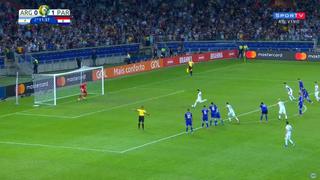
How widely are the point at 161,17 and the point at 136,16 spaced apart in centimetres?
433

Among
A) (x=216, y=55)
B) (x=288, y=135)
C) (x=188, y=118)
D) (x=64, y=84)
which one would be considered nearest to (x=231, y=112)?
(x=188, y=118)

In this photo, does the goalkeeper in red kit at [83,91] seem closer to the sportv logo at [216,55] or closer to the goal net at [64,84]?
the goal net at [64,84]

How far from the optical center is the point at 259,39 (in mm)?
100250

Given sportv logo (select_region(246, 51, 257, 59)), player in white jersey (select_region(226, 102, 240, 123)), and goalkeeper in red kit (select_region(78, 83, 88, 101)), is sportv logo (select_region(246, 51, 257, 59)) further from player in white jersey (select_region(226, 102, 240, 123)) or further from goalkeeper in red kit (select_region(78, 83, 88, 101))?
player in white jersey (select_region(226, 102, 240, 123))

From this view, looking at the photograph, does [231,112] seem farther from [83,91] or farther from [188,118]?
[83,91]

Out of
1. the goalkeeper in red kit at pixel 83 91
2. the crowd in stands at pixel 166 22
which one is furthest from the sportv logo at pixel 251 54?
the goalkeeper in red kit at pixel 83 91

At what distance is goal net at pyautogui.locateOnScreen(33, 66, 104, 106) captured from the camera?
59.4m

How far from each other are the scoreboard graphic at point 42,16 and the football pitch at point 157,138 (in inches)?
311

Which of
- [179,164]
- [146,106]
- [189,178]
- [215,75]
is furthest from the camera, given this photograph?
[215,75]

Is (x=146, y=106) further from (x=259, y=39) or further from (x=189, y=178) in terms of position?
(x=259, y=39)

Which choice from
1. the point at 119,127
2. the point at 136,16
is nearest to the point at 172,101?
the point at 119,127

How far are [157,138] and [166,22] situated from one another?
59334mm

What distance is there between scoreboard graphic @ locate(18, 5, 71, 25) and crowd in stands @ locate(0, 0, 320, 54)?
17.1 m

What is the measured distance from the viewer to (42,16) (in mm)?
64125
